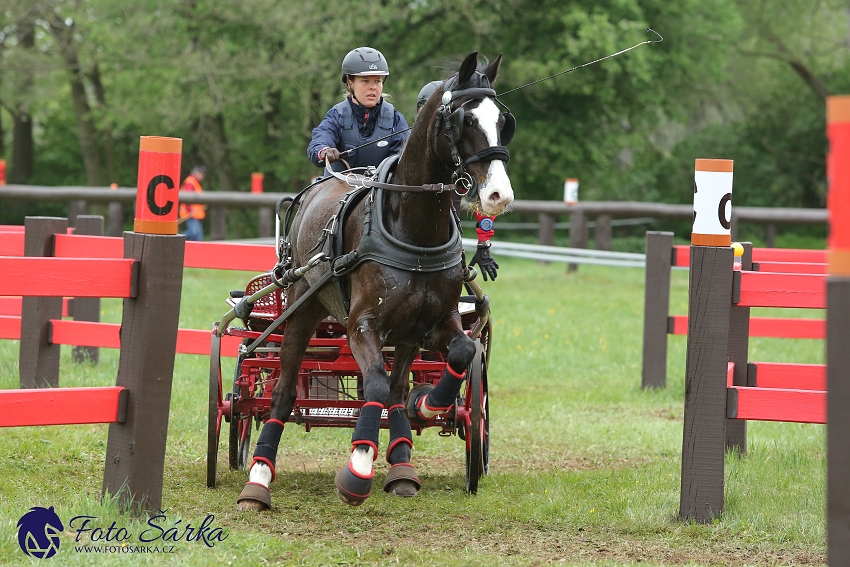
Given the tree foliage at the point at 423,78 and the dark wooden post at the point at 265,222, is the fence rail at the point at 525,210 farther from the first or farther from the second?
the tree foliage at the point at 423,78

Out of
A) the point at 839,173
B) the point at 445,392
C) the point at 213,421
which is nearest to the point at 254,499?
the point at 213,421

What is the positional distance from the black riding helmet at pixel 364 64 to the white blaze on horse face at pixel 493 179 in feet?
5.45

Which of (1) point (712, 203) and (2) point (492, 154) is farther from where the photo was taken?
(1) point (712, 203)

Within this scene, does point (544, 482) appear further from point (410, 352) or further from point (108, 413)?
point (108, 413)

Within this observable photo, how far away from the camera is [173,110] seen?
76.0 feet

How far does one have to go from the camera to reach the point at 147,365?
450cm

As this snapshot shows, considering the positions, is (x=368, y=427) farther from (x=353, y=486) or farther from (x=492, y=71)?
(x=492, y=71)

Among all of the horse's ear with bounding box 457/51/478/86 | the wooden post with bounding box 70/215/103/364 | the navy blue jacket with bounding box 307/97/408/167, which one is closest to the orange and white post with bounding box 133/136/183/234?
the horse's ear with bounding box 457/51/478/86

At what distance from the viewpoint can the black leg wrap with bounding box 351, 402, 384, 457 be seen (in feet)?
15.3

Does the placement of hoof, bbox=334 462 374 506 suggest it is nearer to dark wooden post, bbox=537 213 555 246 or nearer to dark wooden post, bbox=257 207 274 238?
dark wooden post, bbox=257 207 274 238

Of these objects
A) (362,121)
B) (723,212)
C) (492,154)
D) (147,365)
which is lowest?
(147,365)

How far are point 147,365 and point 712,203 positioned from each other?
2704 mm

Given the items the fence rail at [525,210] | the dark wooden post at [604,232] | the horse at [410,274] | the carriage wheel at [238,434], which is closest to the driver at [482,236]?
the horse at [410,274]

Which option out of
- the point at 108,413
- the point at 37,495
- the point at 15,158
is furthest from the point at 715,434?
the point at 15,158
